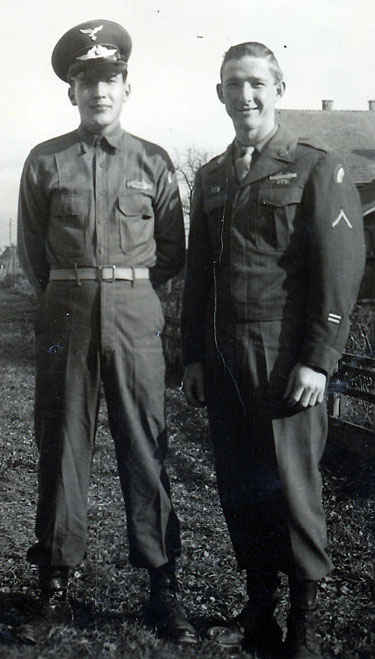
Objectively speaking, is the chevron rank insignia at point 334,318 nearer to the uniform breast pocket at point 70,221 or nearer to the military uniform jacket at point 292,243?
the military uniform jacket at point 292,243

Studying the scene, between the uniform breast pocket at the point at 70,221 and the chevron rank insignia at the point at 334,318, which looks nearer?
the chevron rank insignia at the point at 334,318

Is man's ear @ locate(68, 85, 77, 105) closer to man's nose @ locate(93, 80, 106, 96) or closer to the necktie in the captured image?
man's nose @ locate(93, 80, 106, 96)

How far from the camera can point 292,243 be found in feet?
9.83

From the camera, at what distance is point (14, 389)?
410 inches

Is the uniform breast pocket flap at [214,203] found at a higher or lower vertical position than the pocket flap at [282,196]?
lower

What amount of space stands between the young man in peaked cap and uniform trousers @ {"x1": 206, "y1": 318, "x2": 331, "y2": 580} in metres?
0.28

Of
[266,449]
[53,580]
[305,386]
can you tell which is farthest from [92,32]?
[53,580]

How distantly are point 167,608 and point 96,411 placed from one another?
2.91 ft

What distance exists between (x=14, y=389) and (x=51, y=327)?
7.44 metres

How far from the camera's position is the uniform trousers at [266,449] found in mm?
2977

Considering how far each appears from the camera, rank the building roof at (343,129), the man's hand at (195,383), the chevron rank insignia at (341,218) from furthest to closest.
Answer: the building roof at (343,129) → the man's hand at (195,383) → the chevron rank insignia at (341,218)

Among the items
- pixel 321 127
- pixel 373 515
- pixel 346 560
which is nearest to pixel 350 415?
pixel 373 515

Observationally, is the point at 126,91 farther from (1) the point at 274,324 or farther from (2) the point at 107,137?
(1) the point at 274,324

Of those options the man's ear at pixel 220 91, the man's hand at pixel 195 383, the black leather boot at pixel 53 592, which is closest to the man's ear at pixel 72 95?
the man's ear at pixel 220 91
